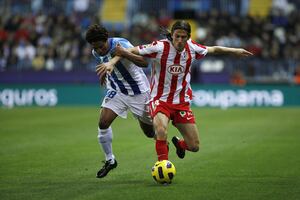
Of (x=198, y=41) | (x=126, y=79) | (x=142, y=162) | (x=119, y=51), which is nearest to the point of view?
(x=119, y=51)

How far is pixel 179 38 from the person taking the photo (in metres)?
9.22

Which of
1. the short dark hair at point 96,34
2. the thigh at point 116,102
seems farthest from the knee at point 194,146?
the short dark hair at point 96,34

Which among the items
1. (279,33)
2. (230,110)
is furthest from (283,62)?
(230,110)

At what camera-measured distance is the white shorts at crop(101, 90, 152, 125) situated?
10164 mm

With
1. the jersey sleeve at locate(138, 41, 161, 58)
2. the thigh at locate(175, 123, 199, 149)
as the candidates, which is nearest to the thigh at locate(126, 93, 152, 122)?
the thigh at locate(175, 123, 199, 149)

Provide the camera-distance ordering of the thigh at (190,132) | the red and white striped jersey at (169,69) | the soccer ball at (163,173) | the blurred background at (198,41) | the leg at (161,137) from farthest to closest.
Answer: the blurred background at (198,41)
the thigh at (190,132)
the red and white striped jersey at (169,69)
the leg at (161,137)
the soccer ball at (163,173)

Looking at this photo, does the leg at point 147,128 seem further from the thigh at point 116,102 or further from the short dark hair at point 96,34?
the short dark hair at point 96,34

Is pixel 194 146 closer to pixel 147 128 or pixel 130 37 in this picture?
pixel 147 128

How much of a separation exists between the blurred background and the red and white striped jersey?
17.5 meters

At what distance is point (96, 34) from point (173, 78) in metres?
1.24

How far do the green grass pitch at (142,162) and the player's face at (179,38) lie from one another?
1876 millimetres

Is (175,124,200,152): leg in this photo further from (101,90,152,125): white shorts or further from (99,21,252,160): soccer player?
(101,90,152,125): white shorts

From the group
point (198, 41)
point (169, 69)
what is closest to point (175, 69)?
point (169, 69)

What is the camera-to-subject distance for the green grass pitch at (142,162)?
8.43 meters
